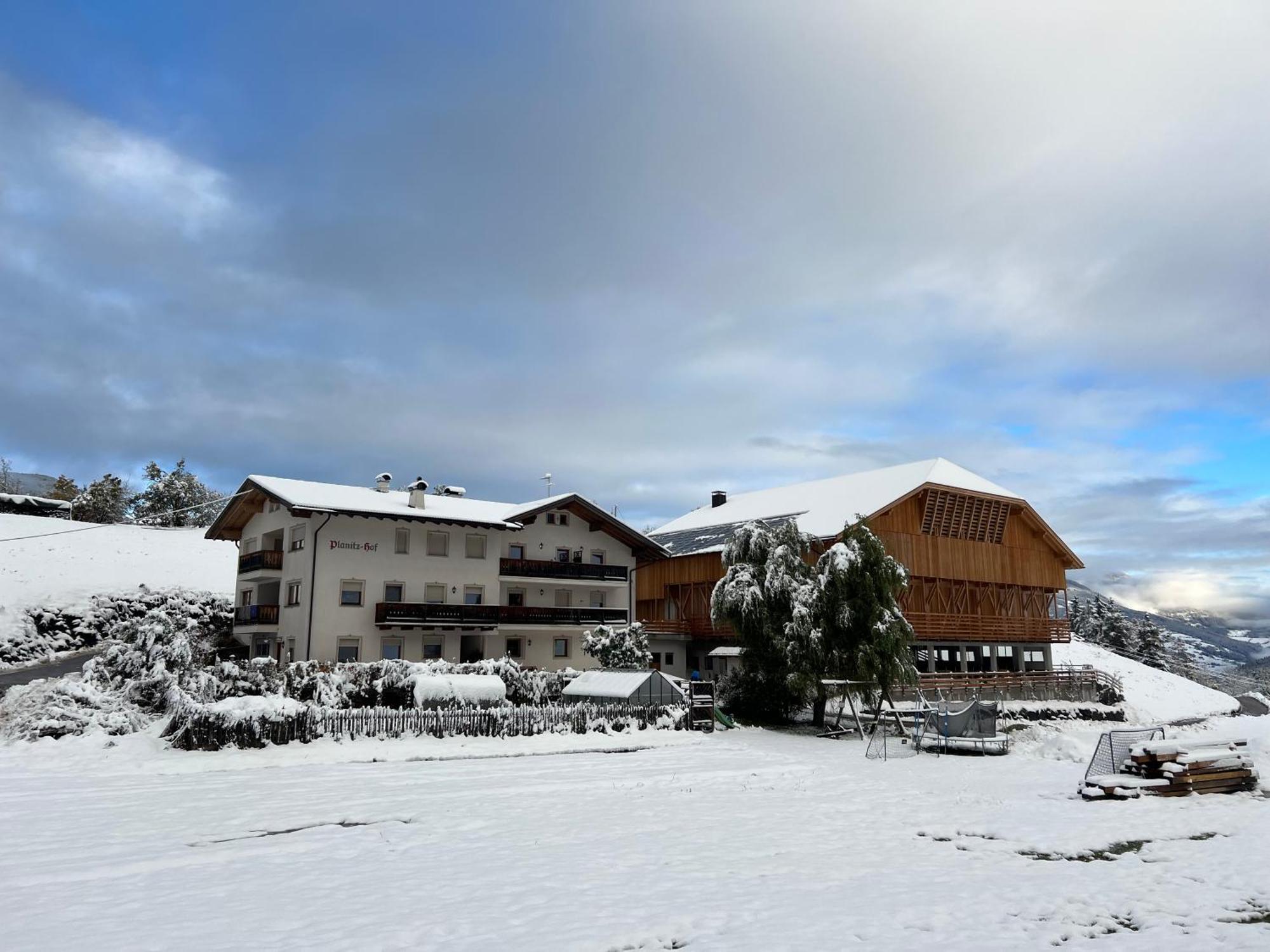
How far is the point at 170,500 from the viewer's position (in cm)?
7612

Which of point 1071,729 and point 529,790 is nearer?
point 529,790

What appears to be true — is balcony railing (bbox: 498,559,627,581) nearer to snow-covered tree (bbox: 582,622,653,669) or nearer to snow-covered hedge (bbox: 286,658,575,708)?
snow-covered tree (bbox: 582,622,653,669)

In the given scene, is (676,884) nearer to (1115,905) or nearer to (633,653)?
(1115,905)

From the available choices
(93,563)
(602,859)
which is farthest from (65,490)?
(602,859)

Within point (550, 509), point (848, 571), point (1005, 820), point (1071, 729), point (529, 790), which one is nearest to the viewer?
point (1005, 820)

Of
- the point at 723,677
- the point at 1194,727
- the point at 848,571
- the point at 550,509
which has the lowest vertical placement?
the point at 1194,727

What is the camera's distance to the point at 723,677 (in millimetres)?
36438

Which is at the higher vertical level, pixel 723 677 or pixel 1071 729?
pixel 723 677

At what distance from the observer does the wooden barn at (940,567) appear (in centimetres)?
4994

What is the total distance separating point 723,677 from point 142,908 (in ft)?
92.8

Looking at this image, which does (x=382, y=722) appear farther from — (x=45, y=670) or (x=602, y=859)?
(x=45, y=670)

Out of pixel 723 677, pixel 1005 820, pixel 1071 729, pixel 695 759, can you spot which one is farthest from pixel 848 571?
pixel 1071 729

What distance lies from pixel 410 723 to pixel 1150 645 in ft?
246

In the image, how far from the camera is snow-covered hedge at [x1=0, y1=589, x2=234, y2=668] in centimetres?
4297
